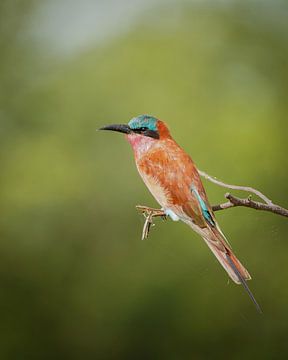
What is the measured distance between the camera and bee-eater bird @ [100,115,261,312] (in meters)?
0.72

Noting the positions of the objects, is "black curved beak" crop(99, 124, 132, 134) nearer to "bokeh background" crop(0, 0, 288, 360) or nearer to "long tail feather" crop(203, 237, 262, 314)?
"long tail feather" crop(203, 237, 262, 314)

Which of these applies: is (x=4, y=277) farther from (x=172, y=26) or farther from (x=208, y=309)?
(x=172, y=26)

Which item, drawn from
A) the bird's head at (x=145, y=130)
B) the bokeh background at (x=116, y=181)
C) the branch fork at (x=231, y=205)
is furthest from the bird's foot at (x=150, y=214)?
the bokeh background at (x=116, y=181)

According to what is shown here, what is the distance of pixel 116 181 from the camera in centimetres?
421

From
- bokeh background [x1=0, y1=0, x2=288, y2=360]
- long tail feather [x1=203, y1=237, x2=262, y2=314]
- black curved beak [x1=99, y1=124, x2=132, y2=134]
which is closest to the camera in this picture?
long tail feather [x1=203, y1=237, x2=262, y2=314]

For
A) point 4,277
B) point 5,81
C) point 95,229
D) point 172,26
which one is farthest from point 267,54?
point 4,277

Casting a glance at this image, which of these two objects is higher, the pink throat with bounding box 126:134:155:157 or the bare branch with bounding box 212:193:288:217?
the pink throat with bounding box 126:134:155:157

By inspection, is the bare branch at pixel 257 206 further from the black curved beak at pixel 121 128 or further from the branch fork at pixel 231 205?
the black curved beak at pixel 121 128

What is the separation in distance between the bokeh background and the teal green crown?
9.19 ft

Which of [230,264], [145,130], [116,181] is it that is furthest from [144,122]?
[116,181]

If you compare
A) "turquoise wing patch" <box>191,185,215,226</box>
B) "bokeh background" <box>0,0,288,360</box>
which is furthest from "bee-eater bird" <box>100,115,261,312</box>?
"bokeh background" <box>0,0,288,360</box>

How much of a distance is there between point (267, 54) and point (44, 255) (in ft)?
7.08

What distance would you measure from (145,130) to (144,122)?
0.01 metres

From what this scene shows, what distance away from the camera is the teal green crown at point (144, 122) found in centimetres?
85
